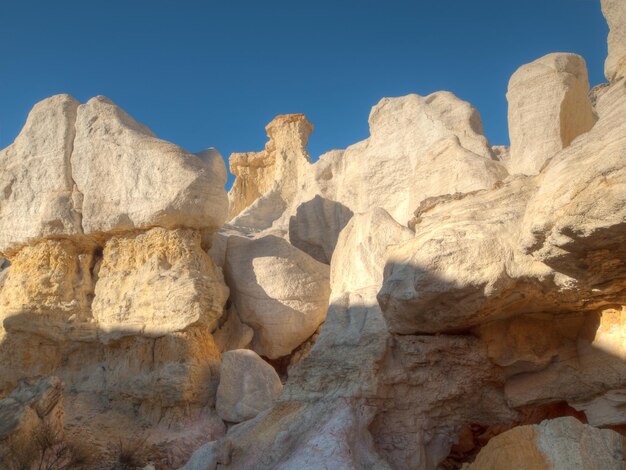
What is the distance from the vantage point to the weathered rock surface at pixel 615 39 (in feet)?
12.8

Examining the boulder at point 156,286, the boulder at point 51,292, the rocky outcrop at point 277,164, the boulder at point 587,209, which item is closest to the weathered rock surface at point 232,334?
the boulder at point 156,286

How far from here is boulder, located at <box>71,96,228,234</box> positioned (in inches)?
274

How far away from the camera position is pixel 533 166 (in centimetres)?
525

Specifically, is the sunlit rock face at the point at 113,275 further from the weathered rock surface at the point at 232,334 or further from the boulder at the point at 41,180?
the weathered rock surface at the point at 232,334

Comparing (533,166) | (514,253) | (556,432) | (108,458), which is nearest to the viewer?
(556,432)

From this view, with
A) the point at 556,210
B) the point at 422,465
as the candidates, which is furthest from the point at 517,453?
the point at 556,210

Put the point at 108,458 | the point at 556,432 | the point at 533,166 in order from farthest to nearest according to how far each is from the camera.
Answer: the point at 108,458
the point at 533,166
the point at 556,432

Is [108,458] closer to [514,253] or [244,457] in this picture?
[244,457]

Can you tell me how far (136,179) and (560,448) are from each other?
5.76m

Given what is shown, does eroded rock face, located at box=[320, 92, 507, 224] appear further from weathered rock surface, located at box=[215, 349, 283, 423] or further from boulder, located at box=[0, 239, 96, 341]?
boulder, located at box=[0, 239, 96, 341]

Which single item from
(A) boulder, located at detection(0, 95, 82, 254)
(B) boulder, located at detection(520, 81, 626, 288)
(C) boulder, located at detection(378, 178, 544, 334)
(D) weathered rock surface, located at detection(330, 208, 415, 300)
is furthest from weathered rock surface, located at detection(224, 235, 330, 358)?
(B) boulder, located at detection(520, 81, 626, 288)

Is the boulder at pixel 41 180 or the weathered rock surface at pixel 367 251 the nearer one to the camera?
the weathered rock surface at pixel 367 251

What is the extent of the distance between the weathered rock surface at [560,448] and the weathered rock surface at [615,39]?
2.32 meters

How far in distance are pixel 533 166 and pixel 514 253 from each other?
85.2 inches
